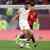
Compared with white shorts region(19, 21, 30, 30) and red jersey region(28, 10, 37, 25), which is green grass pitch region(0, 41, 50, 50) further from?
red jersey region(28, 10, 37, 25)

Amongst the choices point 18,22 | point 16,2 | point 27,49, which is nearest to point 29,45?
point 27,49

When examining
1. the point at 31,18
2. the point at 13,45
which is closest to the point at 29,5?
the point at 31,18

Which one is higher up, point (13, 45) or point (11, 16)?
point (11, 16)

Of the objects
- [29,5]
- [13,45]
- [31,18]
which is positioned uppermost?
[29,5]

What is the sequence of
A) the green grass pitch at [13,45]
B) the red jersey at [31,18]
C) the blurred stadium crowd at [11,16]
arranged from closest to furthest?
the green grass pitch at [13,45] → the red jersey at [31,18] → the blurred stadium crowd at [11,16]

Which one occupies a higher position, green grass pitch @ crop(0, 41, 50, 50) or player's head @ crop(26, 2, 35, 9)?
player's head @ crop(26, 2, 35, 9)

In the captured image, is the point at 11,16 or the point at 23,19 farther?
the point at 11,16

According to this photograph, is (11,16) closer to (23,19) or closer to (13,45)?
(23,19)

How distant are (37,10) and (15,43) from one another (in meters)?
0.67

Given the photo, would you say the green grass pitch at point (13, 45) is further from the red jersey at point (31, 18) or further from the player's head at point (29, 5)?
the player's head at point (29, 5)

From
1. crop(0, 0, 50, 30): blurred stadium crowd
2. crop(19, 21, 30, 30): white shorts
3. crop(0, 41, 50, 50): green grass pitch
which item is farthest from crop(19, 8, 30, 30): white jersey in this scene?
crop(0, 41, 50, 50): green grass pitch

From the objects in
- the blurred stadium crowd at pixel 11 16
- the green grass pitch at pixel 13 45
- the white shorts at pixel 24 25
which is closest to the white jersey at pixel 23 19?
the white shorts at pixel 24 25

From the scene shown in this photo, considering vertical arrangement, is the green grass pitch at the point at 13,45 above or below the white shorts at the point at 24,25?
below

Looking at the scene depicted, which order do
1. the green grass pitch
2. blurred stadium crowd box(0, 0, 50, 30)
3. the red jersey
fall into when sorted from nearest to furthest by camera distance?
the green grass pitch
the red jersey
blurred stadium crowd box(0, 0, 50, 30)
